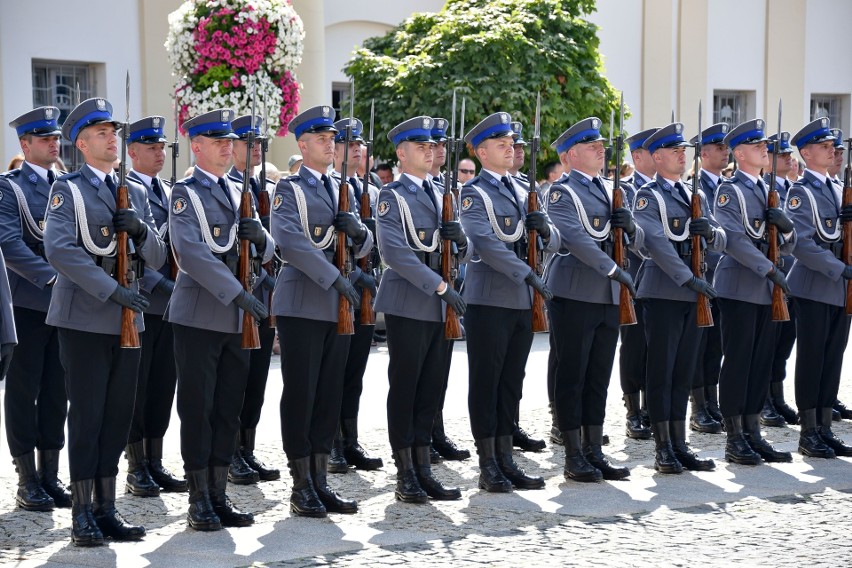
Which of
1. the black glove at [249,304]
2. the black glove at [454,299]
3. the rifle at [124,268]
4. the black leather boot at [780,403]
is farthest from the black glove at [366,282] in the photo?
the black leather boot at [780,403]

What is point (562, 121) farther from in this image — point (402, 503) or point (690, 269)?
point (402, 503)

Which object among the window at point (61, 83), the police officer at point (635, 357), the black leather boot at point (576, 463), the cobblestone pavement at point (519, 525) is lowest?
the cobblestone pavement at point (519, 525)

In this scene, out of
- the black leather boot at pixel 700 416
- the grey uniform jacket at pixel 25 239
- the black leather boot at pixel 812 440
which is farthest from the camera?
the black leather boot at pixel 700 416

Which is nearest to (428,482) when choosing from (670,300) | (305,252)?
(305,252)

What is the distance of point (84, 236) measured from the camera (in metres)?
6.91

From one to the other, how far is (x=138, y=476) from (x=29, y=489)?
65 cm

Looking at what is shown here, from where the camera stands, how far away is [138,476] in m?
8.16

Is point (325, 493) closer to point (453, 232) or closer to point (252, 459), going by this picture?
point (252, 459)

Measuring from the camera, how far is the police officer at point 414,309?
7.86 metres

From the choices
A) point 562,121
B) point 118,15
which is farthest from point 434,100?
point 118,15

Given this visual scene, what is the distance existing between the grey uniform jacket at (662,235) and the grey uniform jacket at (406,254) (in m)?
1.59

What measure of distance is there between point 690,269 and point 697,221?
0.29 metres

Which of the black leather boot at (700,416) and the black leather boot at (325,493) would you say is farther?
the black leather boot at (700,416)

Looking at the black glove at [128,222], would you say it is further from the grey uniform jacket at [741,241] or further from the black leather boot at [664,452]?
the grey uniform jacket at [741,241]
